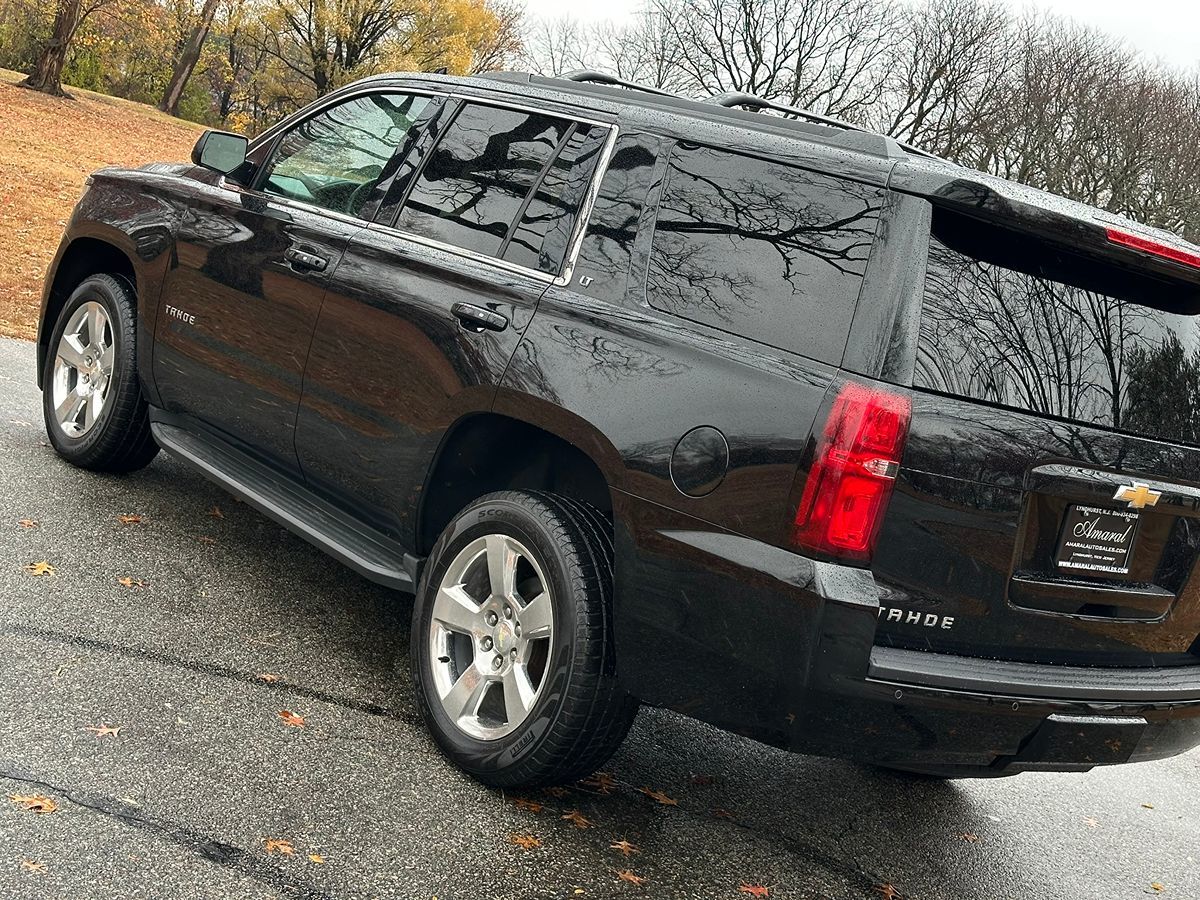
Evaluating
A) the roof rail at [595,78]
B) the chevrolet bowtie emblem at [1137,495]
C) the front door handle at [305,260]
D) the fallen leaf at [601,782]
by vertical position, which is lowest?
the fallen leaf at [601,782]

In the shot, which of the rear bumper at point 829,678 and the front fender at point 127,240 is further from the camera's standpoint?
the front fender at point 127,240

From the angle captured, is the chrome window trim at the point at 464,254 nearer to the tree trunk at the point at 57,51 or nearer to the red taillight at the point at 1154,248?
the red taillight at the point at 1154,248

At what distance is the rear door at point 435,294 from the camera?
3.90m

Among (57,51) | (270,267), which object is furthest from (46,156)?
(270,267)

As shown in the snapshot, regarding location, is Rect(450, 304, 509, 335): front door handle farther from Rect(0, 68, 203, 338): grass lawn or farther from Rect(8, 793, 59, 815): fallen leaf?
Rect(0, 68, 203, 338): grass lawn

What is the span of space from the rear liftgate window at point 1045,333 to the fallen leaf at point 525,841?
1.59 metres

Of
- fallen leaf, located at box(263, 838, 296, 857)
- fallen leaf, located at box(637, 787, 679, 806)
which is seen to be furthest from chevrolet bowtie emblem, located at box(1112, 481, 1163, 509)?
fallen leaf, located at box(263, 838, 296, 857)

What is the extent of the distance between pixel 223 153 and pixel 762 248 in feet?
8.82

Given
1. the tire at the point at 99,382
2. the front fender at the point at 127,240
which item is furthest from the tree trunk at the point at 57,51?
the tire at the point at 99,382

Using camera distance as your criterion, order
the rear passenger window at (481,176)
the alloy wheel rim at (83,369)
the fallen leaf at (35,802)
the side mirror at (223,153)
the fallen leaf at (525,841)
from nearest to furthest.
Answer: the fallen leaf at (35,802)
the fallen leaf at (525,841)
the rear passenger window at (481,176)
the side mirror at (223,153)
the alloy wheel rim at (83,369)

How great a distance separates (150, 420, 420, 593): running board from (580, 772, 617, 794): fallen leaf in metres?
0.81

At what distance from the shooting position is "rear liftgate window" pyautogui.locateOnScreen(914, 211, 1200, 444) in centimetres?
312

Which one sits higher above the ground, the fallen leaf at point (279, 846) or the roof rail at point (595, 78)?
the roof rail at point (595, 78)

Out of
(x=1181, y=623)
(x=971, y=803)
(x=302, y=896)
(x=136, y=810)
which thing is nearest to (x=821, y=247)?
(x=1181, y=623)
